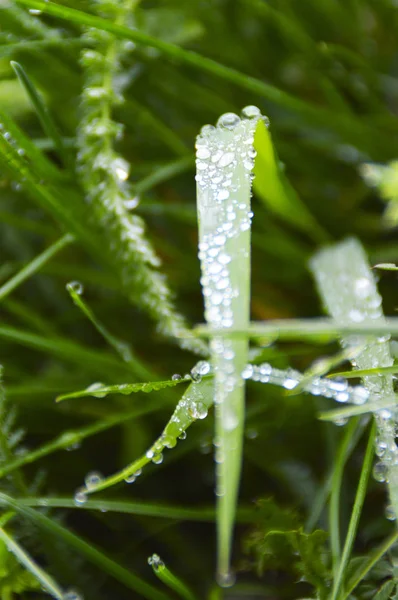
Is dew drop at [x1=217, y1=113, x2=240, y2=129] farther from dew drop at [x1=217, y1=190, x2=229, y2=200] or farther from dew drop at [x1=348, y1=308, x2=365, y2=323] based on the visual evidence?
dew drop at [x1=348, y1=308, x2=365, y2=323]

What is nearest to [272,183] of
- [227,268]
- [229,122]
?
[229,122]

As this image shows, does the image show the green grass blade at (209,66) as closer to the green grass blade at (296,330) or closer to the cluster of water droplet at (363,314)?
the cluster of water droplet at (363,314)

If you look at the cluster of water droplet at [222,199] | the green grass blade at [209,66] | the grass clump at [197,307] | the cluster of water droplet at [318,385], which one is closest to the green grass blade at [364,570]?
the grass clump at [197,307]

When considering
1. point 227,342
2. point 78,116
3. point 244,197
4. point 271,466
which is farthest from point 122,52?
point 271,466

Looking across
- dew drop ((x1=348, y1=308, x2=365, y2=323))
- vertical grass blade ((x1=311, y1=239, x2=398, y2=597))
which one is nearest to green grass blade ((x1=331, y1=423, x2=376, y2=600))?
vertical grass blade ((x1=311, y1=239, x2=398, y2=597))

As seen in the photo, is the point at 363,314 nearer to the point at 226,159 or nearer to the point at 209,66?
the point at 226,159
